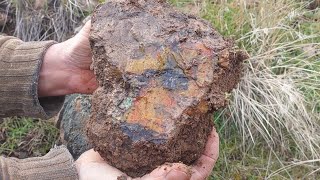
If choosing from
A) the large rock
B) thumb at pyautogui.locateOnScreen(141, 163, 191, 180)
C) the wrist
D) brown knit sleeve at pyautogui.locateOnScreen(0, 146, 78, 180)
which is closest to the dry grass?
the large rock

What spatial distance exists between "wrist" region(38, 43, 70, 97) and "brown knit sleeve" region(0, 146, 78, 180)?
1.40ft

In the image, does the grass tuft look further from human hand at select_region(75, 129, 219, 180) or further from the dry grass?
human hand at select_region(75, 129, 219, 180)

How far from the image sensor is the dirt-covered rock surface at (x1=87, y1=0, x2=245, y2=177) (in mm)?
1676

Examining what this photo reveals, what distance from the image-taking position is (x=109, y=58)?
1.78m

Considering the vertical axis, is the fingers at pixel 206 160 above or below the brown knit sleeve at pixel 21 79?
below

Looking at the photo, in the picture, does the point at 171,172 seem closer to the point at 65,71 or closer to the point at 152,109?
the point at 152,109

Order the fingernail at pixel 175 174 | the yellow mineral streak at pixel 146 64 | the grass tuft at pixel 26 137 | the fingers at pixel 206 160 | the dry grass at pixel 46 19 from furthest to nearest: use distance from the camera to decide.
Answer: the dry grass at pixel 46 19, the grass tuft at pixel 26 137, the fingers at pixel 206 160, the yellow mineral streak at pixel 146 64, the fingernail at pixel 175 174

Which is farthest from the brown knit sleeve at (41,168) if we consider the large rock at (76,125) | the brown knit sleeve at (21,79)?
the large rock at (76,125)

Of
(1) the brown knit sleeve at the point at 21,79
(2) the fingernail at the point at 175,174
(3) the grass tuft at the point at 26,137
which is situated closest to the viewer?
(2) the fingernail at the point at 175,174

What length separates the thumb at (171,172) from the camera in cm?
163

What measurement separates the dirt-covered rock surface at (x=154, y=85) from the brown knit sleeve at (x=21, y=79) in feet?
1.54

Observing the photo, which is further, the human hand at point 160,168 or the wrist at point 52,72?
the wrist at point 52,72

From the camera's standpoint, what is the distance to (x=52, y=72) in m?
2.30

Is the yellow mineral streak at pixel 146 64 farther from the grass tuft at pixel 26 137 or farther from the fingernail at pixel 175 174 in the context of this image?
the grass tuft at pixel 26 137
